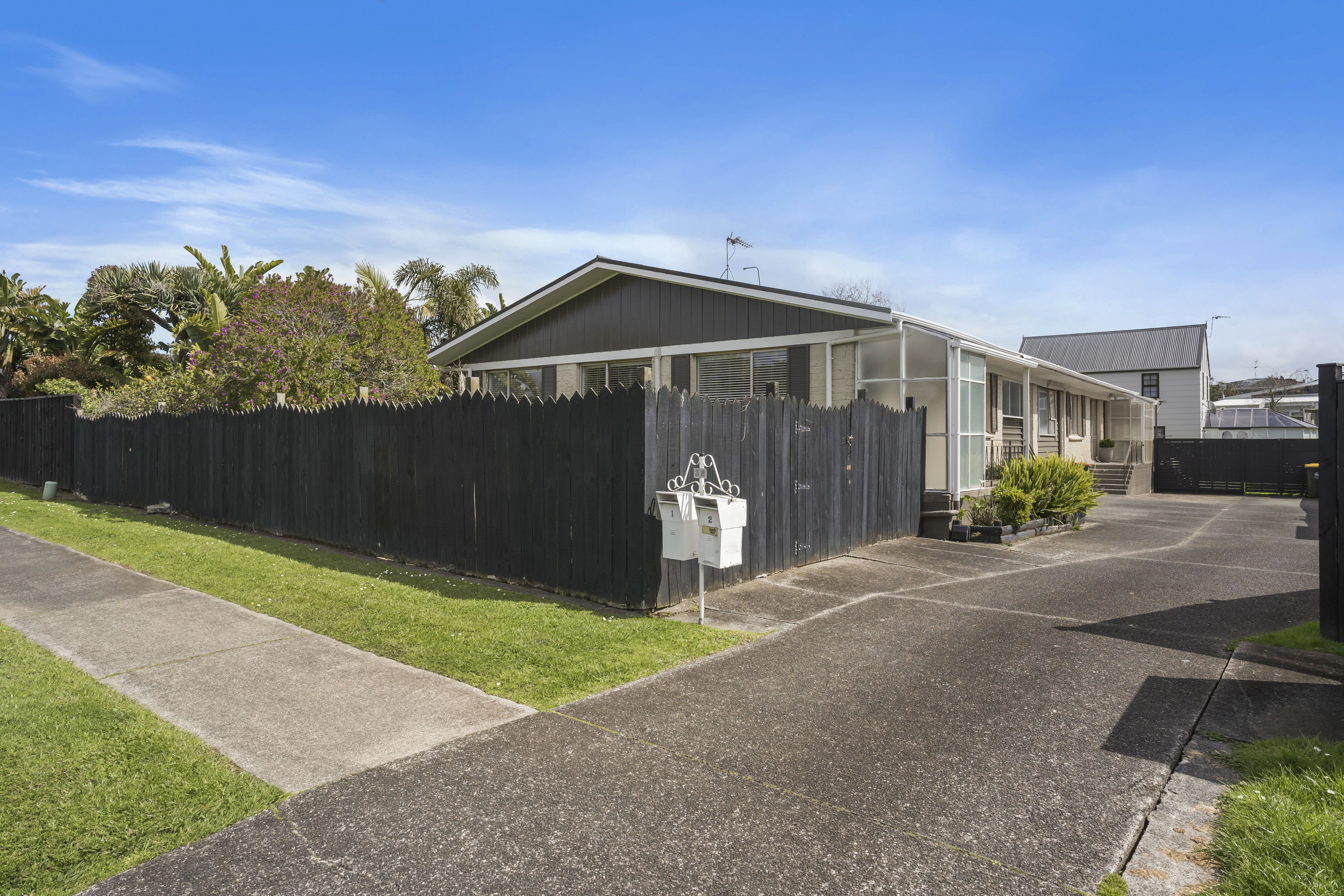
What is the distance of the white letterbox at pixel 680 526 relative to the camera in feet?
21.9

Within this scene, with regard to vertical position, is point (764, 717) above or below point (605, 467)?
below

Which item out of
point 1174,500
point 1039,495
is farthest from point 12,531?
point 1174,500

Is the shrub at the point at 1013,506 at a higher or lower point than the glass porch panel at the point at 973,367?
lower

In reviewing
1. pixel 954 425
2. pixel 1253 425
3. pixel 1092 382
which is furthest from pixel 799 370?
pixel 1253 425

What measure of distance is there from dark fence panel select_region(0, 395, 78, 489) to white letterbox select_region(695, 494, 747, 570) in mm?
17285

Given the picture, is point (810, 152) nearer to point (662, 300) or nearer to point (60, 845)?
point (662, 300)

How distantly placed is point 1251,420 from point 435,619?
168 ft

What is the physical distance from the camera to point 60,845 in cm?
311

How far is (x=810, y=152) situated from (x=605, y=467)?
29.9 feet

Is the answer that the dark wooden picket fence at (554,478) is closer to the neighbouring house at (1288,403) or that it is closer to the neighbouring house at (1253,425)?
the neighbouring house at (1253,425)

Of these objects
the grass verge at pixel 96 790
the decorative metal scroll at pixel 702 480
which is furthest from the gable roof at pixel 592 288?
the grass verge at pixel 96 790

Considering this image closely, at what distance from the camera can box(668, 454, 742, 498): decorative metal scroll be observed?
7.19 meters

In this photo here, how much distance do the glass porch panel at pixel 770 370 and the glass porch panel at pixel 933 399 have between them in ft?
7.50

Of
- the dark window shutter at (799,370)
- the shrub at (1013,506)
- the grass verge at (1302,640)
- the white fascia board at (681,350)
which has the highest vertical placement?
the white fascia board at (681,350)
